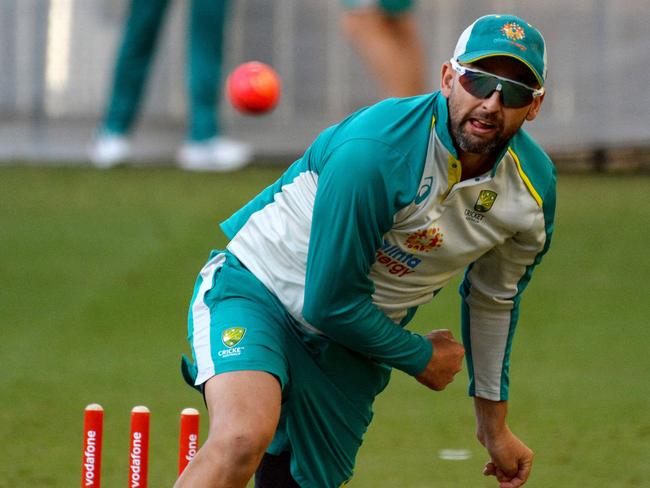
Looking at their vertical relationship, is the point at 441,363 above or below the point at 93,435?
above

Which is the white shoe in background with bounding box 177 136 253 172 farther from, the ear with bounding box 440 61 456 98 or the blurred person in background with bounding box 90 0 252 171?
the ear with bounding box 440 61 456 98

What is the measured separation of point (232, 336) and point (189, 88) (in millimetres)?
6883

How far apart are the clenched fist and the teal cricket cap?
84 centimetres

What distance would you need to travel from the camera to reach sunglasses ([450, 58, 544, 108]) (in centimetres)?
406

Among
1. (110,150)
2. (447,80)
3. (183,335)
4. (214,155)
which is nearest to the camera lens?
(447,80)

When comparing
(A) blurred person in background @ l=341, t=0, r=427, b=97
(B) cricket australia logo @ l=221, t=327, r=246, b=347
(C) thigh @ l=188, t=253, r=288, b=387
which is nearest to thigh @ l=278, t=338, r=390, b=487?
(C) thigh @ l=188, t=253, r=288, b=387

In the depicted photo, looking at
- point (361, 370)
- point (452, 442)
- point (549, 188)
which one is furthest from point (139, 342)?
point (549, 188)

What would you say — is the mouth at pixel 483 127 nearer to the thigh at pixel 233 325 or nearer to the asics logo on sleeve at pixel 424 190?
the asics logo on sleeve at pixel 424 190

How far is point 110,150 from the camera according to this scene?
1155 cm

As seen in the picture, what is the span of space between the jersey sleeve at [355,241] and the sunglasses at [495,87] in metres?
0.29

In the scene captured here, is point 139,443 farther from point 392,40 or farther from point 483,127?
point 392,40

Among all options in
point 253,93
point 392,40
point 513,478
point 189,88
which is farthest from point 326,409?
point 189,88

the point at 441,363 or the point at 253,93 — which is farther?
the point at 253,93

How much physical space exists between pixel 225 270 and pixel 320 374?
0.45 m
